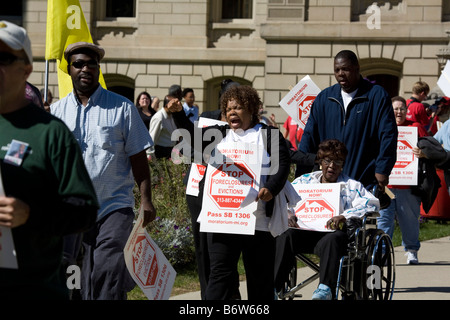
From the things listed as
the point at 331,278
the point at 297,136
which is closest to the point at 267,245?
the point at 331,278

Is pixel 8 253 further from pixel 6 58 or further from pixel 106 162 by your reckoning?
pixel 106 162

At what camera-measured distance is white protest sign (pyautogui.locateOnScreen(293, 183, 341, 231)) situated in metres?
7.84

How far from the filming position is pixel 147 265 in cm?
639

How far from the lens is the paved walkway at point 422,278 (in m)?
8.95

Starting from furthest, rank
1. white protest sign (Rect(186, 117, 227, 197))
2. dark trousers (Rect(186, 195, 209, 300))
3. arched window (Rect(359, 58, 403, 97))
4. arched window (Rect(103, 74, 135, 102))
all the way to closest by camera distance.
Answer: arched window (Rect(103, 74, 135, 102)) < arched window (Rect(359, 58, 403, 97)) < white protest sign (Rect(186, 117, 227, 197)) < dark trousers (Rect(186, 195, 209, 300))

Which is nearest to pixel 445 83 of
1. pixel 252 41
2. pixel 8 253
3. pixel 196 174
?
pixel 196 174

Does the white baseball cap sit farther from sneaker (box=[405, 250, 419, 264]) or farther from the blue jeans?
sneaker (box=[405, 250, 419, 264])

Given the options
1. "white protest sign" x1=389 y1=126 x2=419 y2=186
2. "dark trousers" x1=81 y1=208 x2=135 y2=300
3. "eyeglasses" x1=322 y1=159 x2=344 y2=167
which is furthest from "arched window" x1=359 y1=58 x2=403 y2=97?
"dark trousers" x1=81 y1=208 x2=135 y2=300

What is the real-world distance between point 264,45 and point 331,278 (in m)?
21.2

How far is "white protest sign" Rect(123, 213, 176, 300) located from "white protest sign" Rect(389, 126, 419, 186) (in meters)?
4.93

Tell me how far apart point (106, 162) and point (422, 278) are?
16.3ft

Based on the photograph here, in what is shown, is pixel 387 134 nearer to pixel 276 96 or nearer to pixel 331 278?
pixel 331 278

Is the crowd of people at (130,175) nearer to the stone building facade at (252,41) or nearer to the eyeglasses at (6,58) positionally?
the eyeglasses at (6,58)

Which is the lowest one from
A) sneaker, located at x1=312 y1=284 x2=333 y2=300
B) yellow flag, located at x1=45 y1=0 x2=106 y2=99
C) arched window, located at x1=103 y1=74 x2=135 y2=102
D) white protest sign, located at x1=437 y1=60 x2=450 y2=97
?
sneaker, located at x1=312 y1=284 x2=333 y2=300
